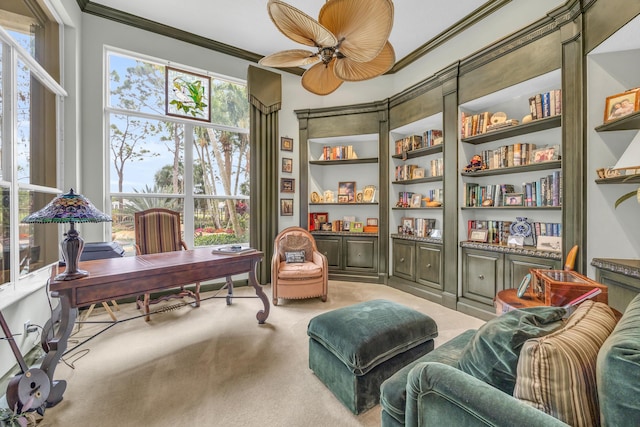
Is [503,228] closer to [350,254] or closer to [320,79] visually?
[350,254]

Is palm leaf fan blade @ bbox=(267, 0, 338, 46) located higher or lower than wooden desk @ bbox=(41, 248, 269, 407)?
higher

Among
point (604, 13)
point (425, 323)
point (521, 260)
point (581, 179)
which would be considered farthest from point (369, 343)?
point (604, 13)

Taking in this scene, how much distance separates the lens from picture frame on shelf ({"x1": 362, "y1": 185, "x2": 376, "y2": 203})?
441cm

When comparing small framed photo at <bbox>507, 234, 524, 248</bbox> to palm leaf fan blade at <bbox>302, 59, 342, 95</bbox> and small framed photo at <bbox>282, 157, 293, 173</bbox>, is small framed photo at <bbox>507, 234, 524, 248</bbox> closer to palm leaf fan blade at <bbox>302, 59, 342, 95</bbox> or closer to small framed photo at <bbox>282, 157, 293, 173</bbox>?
palm leaf fan blade at <bbox>302, 59, 342, 95</bbox>

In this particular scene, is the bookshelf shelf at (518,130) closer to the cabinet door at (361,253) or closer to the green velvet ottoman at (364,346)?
the cabinet door at (361,253)

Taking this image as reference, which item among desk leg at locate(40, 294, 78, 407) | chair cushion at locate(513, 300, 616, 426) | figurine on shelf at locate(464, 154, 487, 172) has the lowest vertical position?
desk leg at locate(40, 294, 78, 407)

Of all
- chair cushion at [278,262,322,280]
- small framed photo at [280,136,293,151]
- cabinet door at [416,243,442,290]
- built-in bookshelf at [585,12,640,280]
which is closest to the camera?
built-in bookshelf at [585,12,640,280]

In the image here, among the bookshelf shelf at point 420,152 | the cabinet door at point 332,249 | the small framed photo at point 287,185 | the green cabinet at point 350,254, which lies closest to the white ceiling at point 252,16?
the bookshelf shelf at point 420,152

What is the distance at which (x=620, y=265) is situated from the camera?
1.85 m

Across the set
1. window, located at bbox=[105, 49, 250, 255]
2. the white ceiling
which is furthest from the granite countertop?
window, located at bbox=[105, 49, 250, 255]

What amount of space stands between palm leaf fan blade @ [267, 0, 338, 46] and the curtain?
7.83 ft

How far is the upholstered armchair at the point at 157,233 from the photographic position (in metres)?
3.08

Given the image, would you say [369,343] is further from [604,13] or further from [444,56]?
[444,56]

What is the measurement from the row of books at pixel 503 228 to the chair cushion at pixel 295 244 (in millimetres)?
2076
